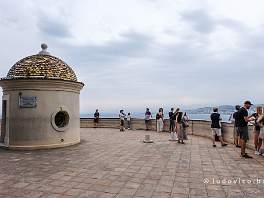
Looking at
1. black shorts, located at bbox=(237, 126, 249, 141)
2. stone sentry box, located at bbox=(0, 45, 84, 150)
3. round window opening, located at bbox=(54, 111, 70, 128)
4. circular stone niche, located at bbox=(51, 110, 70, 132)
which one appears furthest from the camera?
round window opening, located at bbox=(54, 111, 70, 128)

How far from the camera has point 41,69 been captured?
14.1 m

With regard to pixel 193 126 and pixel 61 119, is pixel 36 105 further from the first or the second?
pixel 193 126

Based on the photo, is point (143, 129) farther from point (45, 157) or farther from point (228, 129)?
point (45, 157)

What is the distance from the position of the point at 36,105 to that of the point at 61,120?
5.96 ft

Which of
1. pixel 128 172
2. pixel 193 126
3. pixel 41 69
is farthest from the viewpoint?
pixel 193 126

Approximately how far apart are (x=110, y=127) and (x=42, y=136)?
41.6 ft

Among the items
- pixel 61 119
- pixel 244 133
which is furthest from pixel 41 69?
Answer: pixel 244 133

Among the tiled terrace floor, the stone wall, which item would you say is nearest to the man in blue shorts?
the tiled terrace floor

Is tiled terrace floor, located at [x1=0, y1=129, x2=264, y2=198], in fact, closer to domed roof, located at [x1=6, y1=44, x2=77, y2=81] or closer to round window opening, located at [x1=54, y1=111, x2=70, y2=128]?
round window opening, located at [x1=54, y1=111, x2=70, y2=128]

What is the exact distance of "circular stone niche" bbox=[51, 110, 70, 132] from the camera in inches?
553

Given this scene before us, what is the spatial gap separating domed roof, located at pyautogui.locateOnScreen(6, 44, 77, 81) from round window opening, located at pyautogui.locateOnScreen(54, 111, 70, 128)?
1804mm

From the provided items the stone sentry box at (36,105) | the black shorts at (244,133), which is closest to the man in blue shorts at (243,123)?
the black shorts at (244,133)

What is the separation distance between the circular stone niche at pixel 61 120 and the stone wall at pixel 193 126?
27.6 feet

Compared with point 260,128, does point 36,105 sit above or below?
above
